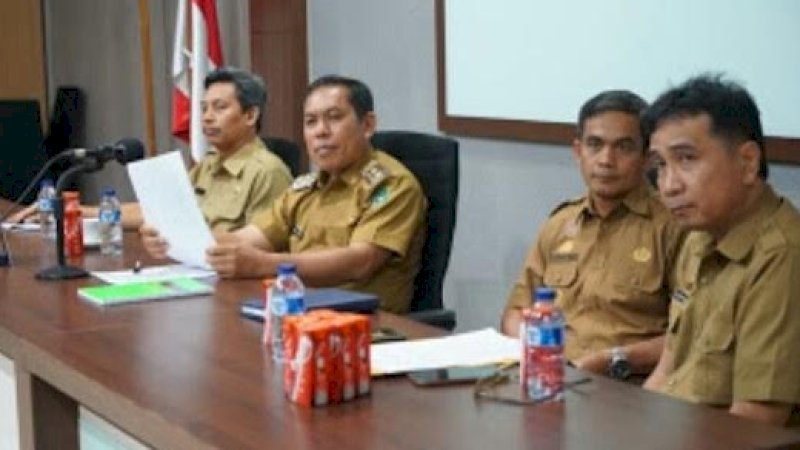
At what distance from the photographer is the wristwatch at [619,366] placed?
2506 mm

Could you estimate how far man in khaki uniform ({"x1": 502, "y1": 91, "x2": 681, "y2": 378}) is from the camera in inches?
103

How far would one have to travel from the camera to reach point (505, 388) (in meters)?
1.85

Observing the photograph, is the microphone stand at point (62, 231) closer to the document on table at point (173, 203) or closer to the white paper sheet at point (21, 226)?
the document on table at point (173, 203)

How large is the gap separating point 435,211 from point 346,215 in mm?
255

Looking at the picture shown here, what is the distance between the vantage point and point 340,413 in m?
1.75

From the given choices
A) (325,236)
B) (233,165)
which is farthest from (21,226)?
(325,236)

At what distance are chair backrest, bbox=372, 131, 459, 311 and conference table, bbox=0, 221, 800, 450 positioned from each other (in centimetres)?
71

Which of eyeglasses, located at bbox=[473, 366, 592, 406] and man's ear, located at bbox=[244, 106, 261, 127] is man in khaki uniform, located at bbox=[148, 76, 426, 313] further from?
eyeglasses, located at bbox=[473, 366, 592, 406]

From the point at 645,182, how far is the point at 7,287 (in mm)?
1456

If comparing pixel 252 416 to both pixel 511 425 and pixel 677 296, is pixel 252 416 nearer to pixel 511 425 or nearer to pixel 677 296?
pixel 511 425

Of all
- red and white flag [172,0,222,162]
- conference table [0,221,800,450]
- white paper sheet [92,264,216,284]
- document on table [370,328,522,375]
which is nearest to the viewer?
conference table [0,221,800,450]

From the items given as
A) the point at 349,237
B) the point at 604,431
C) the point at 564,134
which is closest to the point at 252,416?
the point at 604,431

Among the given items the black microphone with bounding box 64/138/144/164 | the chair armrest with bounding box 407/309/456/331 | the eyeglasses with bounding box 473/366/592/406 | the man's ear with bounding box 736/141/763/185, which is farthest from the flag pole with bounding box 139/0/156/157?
the eyeglasses with bounding box 473/366/592/406

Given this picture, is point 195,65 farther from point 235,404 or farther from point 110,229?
point 235,404
